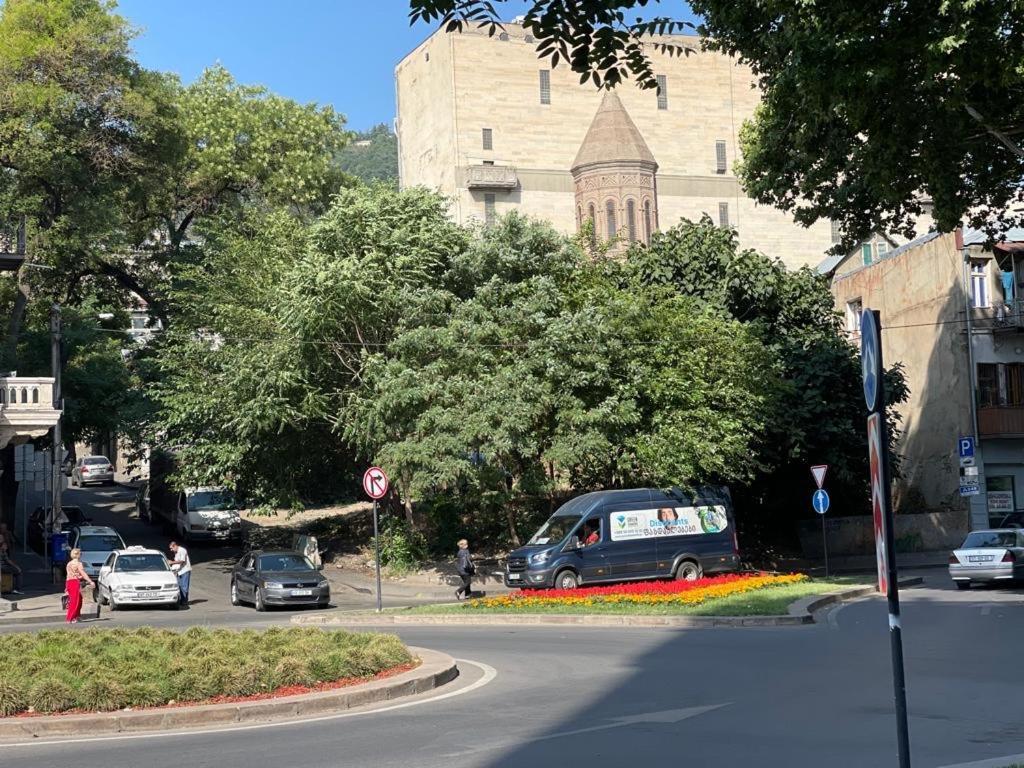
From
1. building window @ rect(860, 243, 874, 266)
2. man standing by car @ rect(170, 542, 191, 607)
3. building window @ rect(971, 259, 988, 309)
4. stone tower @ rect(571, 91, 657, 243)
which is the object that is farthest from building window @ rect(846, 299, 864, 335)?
stone tower @ rect(571, 91, 657, 243)

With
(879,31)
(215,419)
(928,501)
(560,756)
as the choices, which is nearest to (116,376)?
(215,419)

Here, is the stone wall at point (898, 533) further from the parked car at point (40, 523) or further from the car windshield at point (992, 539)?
the parked car at point (40, 523)

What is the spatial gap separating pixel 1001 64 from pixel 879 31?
1730 mm

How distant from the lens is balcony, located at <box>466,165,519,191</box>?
88250 mm

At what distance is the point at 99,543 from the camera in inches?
1384

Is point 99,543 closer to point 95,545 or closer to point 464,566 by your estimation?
point 95,545

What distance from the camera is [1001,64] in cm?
1677

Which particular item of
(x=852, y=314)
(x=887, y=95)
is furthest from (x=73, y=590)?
(x=852, y=314)

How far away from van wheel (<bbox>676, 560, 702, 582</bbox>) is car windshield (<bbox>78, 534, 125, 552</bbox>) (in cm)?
1617

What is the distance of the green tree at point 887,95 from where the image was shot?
16.7 meters

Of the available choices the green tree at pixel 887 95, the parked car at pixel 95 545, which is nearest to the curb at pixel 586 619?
the green tree at pixel 887 95

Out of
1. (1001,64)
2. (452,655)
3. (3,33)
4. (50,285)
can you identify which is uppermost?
(3,33)

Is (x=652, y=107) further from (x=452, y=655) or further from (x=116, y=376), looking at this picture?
(x=452, y=655)

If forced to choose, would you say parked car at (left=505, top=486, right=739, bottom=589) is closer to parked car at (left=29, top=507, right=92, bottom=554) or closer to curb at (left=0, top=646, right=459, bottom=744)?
curb at (left=0, top=646, right=459, bottom=744)
